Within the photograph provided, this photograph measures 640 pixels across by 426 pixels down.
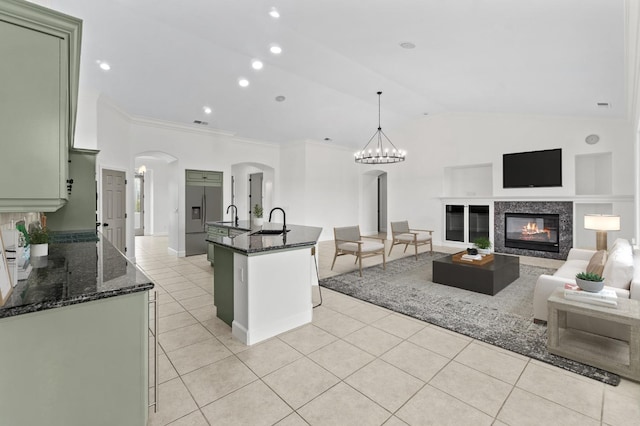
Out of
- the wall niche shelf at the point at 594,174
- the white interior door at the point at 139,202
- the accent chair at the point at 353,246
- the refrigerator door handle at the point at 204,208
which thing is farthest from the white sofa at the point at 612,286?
the white interior door at the point at 139,202

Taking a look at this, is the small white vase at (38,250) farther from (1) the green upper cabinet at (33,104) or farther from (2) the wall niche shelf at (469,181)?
(2) the wall niche shelf at (469,181)

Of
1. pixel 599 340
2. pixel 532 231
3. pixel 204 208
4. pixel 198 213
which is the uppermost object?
pixel 204 208

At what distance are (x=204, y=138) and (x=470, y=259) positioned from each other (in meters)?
6.43

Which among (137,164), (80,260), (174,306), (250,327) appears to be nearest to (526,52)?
(250,327)

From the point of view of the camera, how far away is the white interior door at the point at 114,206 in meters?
5.62

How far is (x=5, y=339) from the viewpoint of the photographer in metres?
1.20

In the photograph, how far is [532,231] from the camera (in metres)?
6.83

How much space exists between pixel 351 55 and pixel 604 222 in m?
4.49

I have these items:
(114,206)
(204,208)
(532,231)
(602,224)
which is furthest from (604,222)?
(114,206)

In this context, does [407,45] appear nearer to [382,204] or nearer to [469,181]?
[469,181]

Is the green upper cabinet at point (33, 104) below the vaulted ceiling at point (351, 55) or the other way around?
below

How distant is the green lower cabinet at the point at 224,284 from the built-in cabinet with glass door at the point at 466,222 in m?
6.74

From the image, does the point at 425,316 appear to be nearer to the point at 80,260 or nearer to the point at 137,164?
the point at 80,260

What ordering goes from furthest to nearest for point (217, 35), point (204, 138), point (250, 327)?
point (204, 138)
point (217, 35)
point (250, 327)
